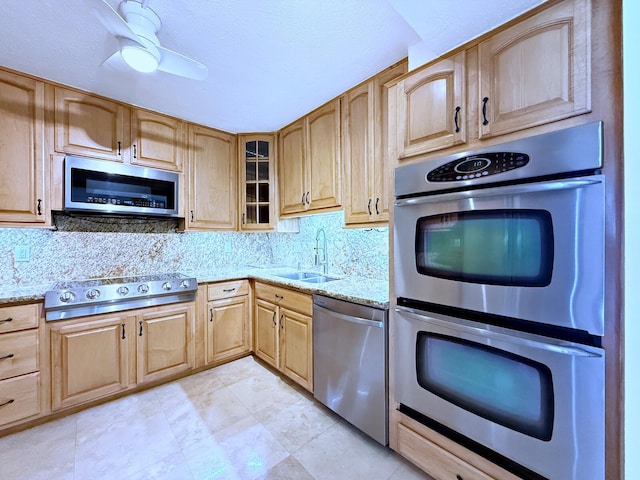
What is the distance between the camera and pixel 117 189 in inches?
88.5

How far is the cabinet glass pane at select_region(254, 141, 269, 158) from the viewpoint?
→ 2.96 meters

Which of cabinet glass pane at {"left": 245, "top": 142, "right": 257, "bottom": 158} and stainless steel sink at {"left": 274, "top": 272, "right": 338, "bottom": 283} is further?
cabinet glass pane at {"left": 245, "top": 142, "right": 257, "bottom": 158}

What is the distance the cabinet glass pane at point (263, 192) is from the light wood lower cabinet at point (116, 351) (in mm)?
1273

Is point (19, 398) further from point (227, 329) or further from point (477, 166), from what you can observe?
point (477, 166)

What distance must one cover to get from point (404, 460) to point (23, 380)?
240 cm

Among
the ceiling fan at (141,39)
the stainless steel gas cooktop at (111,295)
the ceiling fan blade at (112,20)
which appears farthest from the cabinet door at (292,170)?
the ceiling fan blade at (112,20)

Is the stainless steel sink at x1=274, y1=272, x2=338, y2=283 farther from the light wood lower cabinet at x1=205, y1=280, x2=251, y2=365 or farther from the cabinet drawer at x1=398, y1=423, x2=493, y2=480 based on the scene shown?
the cabinet drawer at x1=398, y1=423, x2=493, y2=480

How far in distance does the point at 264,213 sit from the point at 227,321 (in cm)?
117

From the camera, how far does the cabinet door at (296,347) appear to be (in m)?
2.05

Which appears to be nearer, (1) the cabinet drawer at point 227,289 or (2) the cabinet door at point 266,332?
(2) the cabinet door at point 266,332

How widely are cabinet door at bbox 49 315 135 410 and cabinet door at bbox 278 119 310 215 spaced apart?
1680 mm

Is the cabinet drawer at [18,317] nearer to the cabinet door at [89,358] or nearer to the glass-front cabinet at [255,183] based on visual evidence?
the cabinet door at [89,358]

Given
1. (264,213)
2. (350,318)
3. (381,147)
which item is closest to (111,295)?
(264,213)

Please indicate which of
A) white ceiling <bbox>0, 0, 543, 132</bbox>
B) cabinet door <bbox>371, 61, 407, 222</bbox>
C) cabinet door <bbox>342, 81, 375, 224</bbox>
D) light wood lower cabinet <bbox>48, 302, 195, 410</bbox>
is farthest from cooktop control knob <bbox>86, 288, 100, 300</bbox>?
cabinet door <bbox>371, 61, 407, 222</bbox>
